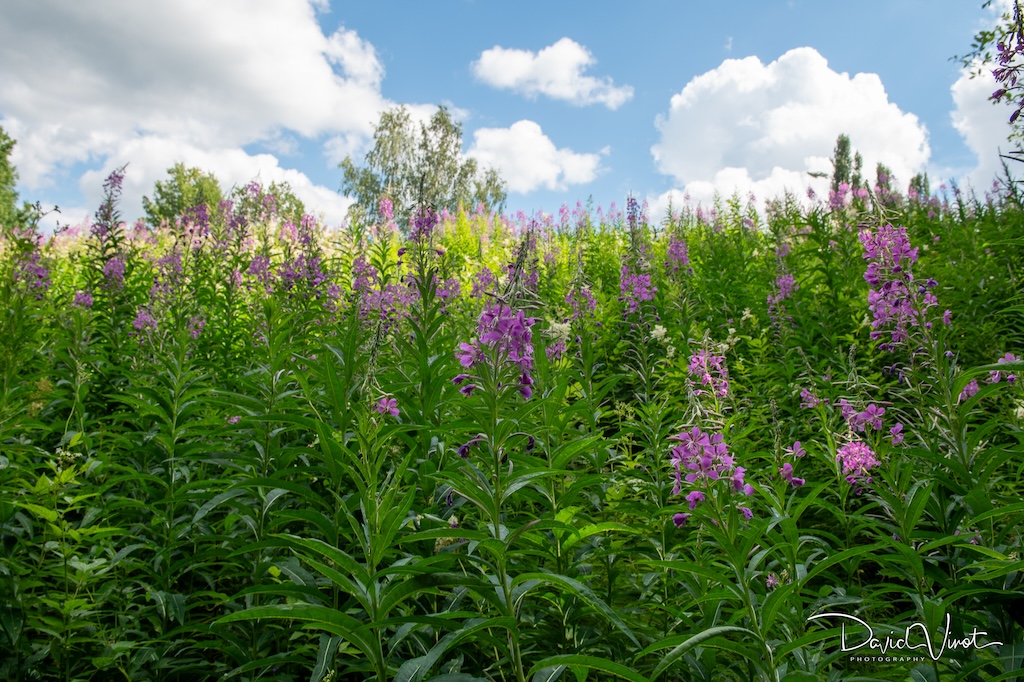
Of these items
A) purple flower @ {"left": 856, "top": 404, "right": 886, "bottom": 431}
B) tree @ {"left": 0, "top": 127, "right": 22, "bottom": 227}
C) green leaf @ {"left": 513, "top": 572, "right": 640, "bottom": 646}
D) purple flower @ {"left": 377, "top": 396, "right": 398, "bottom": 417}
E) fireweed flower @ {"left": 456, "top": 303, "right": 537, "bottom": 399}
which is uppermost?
tree @ {"left": 0, "top": 127, "right": 22, "bottom": 227}

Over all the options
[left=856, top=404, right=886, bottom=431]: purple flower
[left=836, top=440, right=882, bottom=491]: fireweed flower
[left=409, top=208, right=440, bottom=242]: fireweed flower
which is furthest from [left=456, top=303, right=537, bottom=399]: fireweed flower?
[left=856, top=404, right=886, bottom=431]: purple flower

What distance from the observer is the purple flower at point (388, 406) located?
2.80 meters

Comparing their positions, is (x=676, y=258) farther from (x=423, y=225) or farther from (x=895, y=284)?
(x=423, y=225)

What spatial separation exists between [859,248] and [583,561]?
6785mm

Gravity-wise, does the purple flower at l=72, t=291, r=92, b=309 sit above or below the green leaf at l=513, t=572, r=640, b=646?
above

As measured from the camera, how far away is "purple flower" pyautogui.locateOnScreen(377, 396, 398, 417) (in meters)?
2.80

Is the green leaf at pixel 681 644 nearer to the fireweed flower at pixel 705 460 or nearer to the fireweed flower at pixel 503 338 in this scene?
the fireweed flower at pixel 705 460

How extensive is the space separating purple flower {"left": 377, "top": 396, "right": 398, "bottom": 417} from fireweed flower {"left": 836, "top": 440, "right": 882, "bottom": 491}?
239 centimetres

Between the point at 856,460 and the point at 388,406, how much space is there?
2.51 metres

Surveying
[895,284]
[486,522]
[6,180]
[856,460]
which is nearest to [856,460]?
[856,460]

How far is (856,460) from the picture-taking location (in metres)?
2.96

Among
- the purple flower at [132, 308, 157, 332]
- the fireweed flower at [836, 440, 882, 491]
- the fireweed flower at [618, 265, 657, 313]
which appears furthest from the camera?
the fireweed flower at [618, 265, 657, 313]

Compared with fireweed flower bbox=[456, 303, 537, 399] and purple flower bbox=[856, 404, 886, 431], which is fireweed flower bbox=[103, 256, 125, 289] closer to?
fireweed flower bbox=[456, 303, 537, 399]

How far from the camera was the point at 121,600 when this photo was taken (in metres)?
2.76
